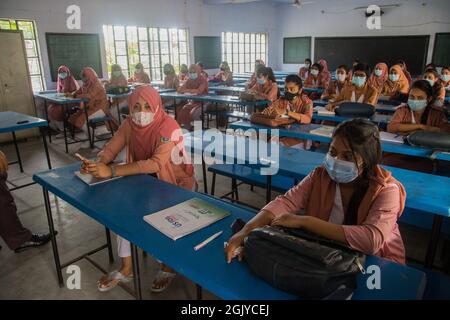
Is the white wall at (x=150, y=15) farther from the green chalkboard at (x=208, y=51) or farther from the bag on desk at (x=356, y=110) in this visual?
the bag on desk at (x=356, y=110)

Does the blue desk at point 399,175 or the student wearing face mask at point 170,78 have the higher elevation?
the student wearing face mask at point 170,78

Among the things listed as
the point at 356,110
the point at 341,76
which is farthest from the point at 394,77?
the point at 356,110

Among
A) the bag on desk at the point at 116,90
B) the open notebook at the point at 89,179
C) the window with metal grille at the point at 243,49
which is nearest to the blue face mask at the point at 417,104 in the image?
the open notebook at the point at 89,179

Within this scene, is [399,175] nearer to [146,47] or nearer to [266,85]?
[266,85]

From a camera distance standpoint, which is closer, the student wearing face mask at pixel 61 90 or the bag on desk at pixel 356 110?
the bag on desk at pixel 356 110

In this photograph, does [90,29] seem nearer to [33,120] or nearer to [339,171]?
[33,120]

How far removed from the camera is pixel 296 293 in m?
1.01

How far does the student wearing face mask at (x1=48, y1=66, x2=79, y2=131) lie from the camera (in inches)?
255

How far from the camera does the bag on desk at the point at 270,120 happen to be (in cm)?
340

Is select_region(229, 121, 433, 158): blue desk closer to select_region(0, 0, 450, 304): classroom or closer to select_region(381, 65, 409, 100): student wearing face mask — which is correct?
select_region(0, 0, 450, 304): classroom

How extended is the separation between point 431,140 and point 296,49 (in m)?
11.1

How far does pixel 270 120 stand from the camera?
3.42m

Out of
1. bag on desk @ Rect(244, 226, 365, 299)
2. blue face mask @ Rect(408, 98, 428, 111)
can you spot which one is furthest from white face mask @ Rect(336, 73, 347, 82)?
bag on desk @ Rect(244, 226, 365, 299)

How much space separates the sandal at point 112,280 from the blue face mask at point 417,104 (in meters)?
2.71
